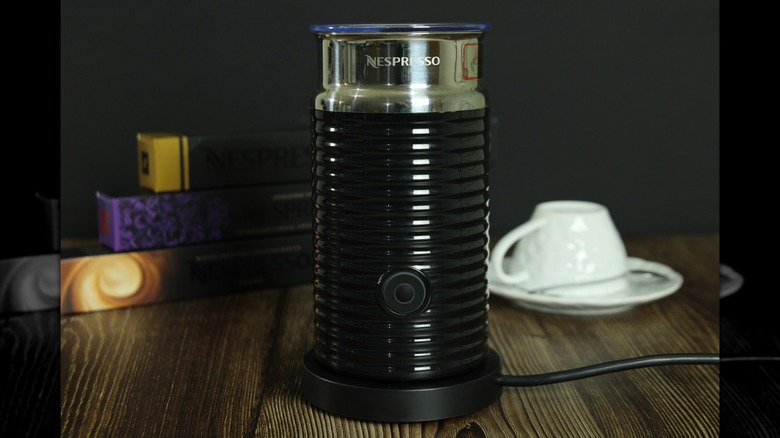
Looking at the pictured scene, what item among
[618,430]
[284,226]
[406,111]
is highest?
[406,111]

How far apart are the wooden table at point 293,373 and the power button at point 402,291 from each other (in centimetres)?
9

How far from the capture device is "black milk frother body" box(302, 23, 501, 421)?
0.68 metres

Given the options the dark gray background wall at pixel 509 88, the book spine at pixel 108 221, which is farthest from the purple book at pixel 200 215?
the dark gray background wall at pixel 509 88

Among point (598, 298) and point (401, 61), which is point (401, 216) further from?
point (598, 298)

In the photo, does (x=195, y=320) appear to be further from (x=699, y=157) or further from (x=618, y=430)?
(x=699, y=157)

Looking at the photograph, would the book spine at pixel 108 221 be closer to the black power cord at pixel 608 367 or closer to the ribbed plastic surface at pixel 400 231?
the ribbed plastic surface at pixel 400 231

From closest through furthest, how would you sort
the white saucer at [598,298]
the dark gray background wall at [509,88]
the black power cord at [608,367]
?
the black power cord at [608,367] → the white saucer at [598,298] → the dark gray background wall at [509,88]

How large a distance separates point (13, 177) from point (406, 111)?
67cm

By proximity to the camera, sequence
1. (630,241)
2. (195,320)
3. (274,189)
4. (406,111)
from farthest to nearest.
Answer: (630,241), (274,189), (195,320), (406,111)

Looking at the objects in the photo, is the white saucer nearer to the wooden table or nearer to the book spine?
the wooden table

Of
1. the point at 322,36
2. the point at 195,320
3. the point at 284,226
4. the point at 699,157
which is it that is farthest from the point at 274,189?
the point at 699,157

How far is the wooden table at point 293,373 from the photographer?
0.71 m

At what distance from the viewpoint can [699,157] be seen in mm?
1475

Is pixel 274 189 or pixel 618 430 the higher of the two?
pixel 274 189
